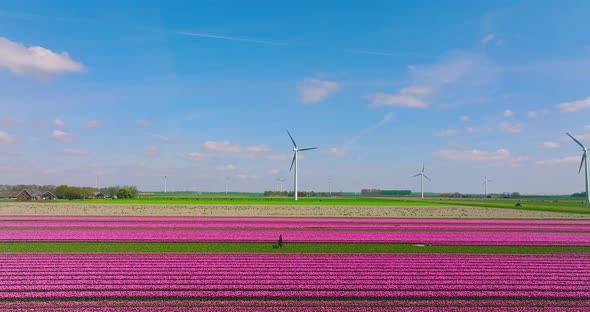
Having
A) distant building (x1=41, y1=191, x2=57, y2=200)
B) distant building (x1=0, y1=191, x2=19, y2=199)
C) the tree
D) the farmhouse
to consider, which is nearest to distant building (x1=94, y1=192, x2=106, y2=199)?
the tree

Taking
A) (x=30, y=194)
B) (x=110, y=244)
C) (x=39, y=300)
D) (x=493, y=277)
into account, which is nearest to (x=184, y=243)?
(x=110, y=244)

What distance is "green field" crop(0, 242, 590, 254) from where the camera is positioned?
2209cm

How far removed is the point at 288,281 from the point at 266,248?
311 inches

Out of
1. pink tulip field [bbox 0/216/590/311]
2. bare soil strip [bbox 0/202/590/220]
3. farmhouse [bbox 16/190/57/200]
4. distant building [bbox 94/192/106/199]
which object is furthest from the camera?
→ distant building [bbox 94/192/106/199]

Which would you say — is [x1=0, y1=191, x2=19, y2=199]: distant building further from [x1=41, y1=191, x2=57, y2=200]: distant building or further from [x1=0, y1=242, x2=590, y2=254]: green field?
[x1=0, y1=242, x2=590, y2=254]: green field

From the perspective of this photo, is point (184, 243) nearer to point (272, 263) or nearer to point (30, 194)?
point (272, 263)

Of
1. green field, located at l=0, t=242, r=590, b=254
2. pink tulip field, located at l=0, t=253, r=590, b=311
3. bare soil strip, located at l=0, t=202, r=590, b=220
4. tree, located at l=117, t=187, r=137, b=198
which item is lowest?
pink tulip field, located at l=0, t=253, r=590, b=311

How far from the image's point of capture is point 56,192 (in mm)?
130625

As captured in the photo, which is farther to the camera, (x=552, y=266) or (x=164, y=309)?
(x=552, y=266)

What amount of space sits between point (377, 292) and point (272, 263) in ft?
19.6

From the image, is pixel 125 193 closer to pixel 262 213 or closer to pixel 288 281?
pixel 262 213

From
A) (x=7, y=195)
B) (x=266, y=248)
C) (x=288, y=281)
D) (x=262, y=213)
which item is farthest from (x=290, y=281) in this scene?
(x=7, y=195)

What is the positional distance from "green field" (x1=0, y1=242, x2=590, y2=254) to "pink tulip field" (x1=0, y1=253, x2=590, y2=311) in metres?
1.65

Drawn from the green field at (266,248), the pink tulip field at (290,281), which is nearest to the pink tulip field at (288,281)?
the pink tulip field at (290,281)
